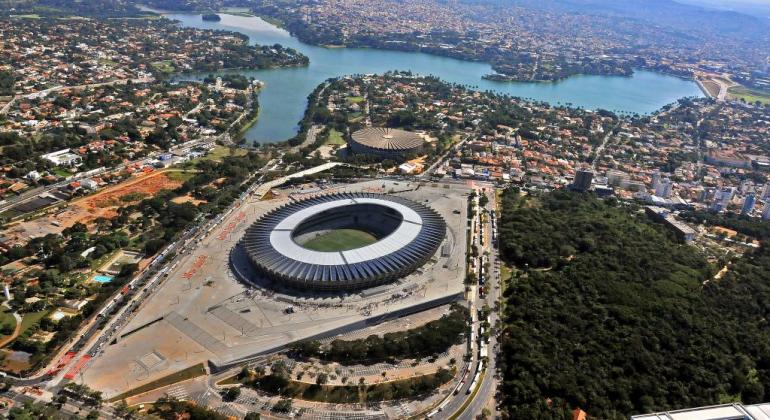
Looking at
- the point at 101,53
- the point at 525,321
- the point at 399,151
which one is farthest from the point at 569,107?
the point at 101,53

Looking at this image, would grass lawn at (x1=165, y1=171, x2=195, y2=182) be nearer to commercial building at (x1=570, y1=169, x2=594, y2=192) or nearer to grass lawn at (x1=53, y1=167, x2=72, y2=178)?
grass lawn at (x1=53, y1=167, x2=72, y2=178)

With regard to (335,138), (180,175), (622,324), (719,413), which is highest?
(719,413)

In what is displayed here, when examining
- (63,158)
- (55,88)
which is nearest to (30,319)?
(63,158)

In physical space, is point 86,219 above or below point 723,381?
below

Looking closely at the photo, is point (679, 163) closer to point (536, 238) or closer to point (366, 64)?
point (536, 238)

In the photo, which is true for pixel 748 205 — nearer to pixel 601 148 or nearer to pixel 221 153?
pixel 601 148
